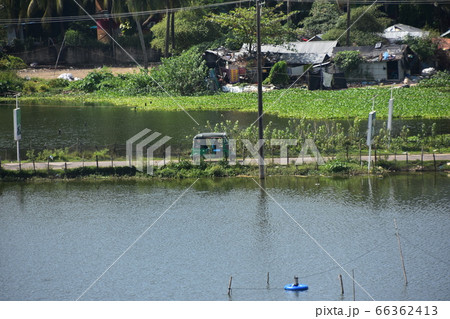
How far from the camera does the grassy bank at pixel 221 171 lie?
31594mm

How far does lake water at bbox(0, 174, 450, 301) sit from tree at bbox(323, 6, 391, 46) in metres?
35.4

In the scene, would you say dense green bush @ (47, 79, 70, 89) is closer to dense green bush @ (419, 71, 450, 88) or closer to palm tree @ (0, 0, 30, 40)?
palm tree @ (0, 0, 30, 40)

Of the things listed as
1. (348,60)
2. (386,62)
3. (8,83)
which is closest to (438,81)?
(386,62)

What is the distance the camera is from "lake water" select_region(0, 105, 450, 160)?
124ft

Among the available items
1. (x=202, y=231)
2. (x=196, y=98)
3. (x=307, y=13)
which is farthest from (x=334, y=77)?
(x=202, y=231)

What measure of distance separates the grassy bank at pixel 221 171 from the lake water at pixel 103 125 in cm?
290

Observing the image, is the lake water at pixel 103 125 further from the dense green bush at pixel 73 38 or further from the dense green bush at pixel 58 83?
the dense green bush at pixel 73 38

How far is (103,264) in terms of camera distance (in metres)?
21.1

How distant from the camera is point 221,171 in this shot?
31.9 metres

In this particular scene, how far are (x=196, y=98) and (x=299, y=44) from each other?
1393 centimetres

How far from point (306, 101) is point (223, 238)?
2861 cm

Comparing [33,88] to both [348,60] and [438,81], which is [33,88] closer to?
[348,60]

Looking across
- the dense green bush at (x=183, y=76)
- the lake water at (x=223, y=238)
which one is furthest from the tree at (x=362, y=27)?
the lake water at (x=223, y=238)

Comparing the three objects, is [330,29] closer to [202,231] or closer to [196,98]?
[196,98]
